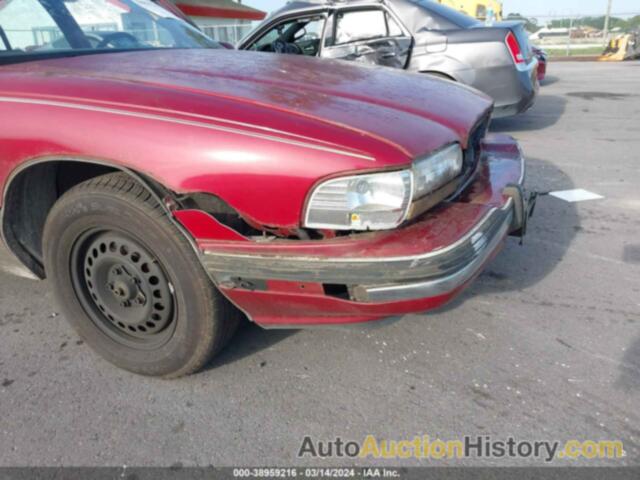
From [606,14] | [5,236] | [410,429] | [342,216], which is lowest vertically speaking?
[410,429]

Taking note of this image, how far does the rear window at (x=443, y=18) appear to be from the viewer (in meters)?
5.91

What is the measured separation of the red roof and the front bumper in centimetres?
1794

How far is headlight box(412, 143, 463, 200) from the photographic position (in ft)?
6.10

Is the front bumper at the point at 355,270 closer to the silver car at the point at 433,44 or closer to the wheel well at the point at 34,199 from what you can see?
the wheel well at the point at 34,199

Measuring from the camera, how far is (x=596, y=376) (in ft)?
7.16

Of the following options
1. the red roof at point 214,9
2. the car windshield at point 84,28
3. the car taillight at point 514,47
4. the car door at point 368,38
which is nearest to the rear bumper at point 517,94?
Answer: the car taillight at point 514,47

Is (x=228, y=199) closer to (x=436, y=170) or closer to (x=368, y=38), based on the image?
(x=436, y=170)

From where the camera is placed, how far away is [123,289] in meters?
2.18

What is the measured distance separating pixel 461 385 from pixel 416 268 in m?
0.70

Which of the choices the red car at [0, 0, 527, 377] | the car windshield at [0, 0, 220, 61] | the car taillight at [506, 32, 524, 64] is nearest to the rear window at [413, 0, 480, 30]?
the car taillight at [506, 32, 524, 64]

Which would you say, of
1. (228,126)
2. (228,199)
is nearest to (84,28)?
(228,126)

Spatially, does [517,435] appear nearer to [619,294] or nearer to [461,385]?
[461,385]

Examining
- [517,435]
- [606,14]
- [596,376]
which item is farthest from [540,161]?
[606,14]

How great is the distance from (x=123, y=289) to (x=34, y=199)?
2.19ft
